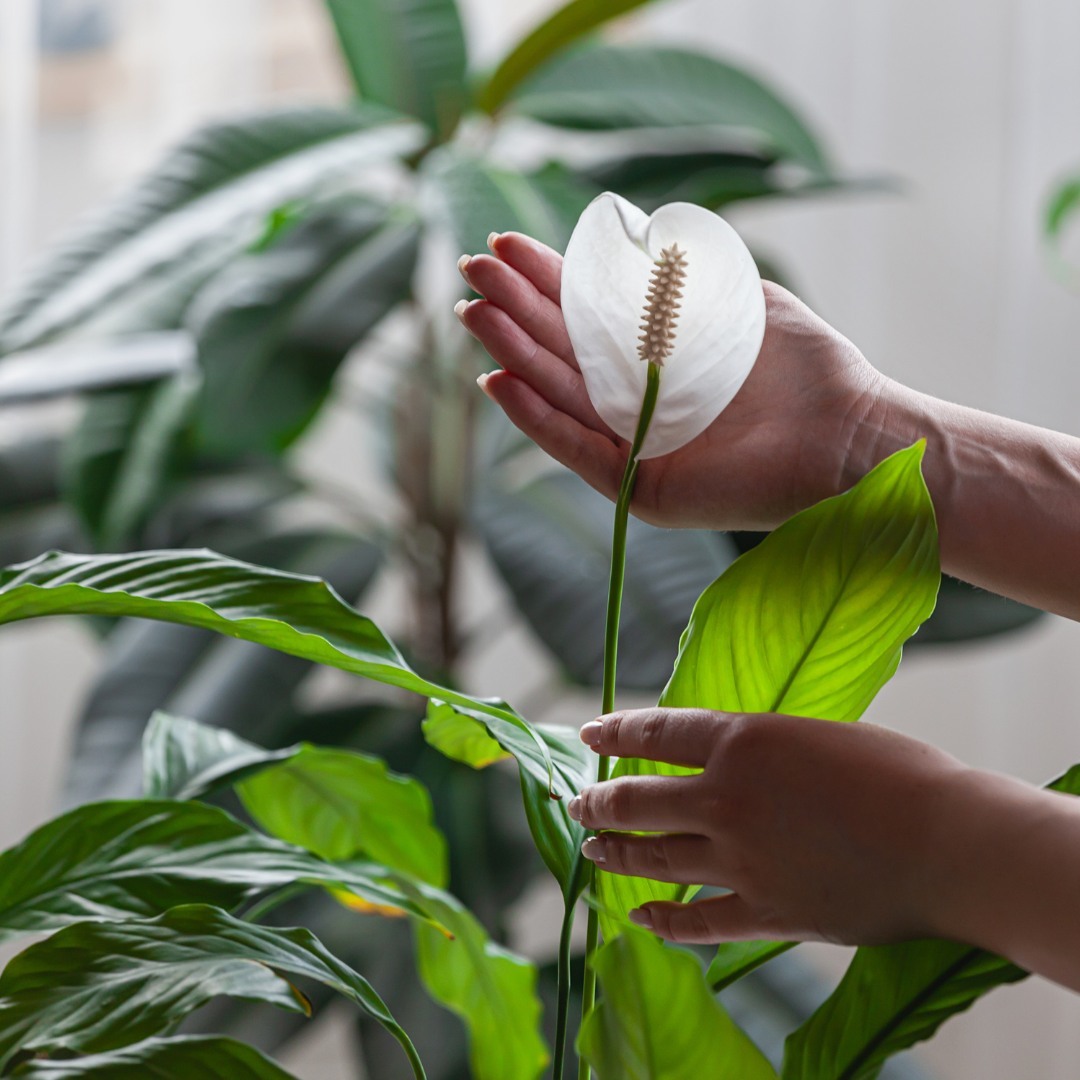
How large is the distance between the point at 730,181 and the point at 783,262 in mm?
474

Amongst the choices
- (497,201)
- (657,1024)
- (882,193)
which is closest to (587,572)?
(497,201)

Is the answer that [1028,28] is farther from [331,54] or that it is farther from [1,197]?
[1,197]

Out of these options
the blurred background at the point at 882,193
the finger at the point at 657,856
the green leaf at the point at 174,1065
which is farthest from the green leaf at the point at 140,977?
the blurred background at the point at 882,193

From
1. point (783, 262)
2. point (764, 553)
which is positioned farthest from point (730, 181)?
point (764, 553)

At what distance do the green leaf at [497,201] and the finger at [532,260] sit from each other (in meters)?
0.39

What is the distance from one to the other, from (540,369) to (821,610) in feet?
0.53

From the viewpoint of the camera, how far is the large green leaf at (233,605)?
0.44 metres

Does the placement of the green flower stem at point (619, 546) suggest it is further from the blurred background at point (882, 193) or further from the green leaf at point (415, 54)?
the blurred background at point (882, 193)

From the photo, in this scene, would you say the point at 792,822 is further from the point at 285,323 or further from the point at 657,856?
the point at 285,323

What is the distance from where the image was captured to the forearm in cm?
53

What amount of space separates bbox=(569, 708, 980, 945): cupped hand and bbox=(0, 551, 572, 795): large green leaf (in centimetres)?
4

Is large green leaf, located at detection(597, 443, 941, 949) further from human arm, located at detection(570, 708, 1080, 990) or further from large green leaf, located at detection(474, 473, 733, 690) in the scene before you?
large green leaf, located at detection(474, 473, 733, 690)

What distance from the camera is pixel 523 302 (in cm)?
52

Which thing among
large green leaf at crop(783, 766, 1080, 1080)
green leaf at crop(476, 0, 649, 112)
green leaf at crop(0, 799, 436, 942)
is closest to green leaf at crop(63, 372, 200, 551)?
green leaf at crop(476, 0, 649, 112)
